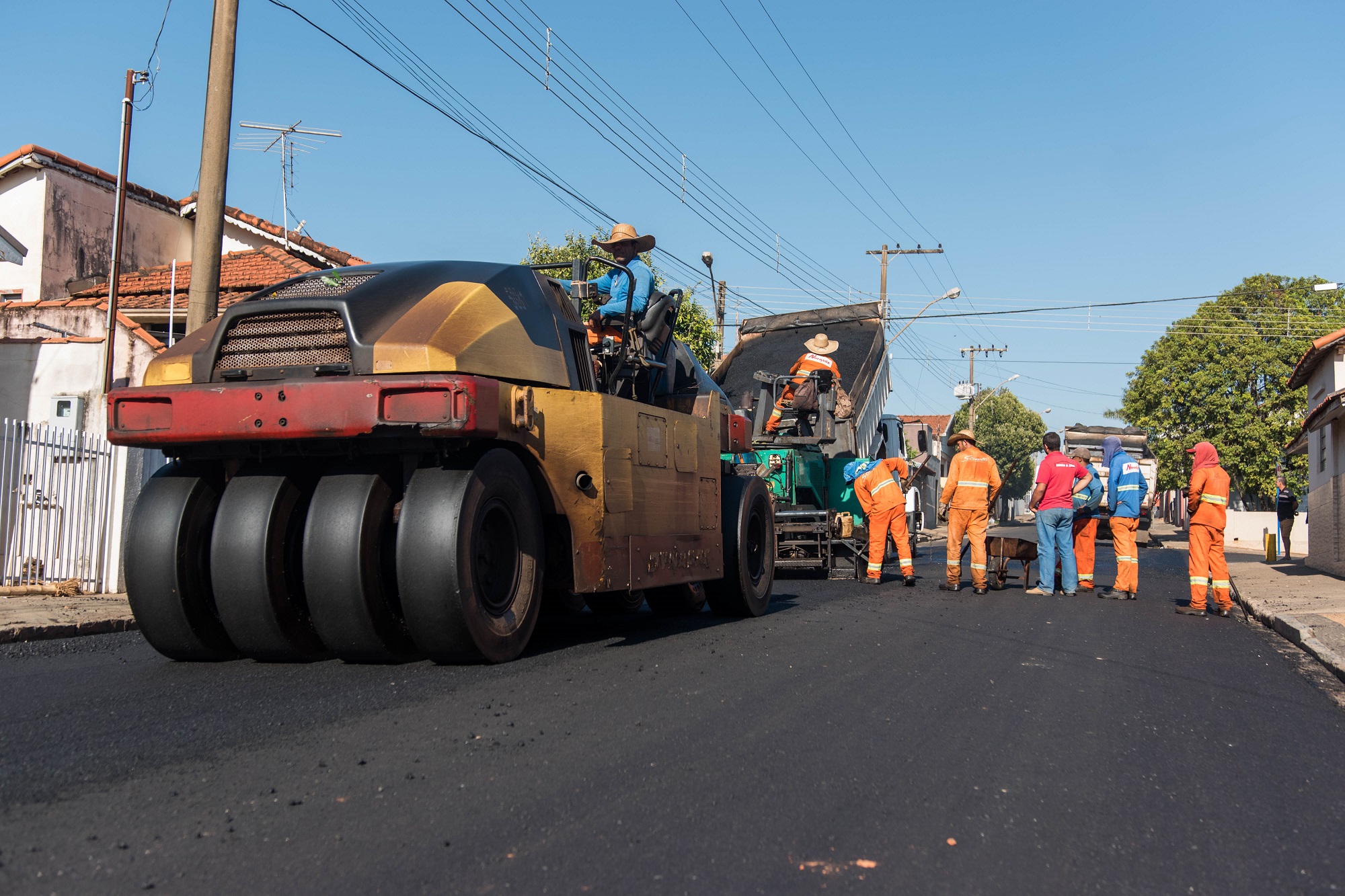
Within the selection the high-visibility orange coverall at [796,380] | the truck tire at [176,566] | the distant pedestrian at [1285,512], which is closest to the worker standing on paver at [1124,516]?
the high-visibility orange coverall at [796,380]

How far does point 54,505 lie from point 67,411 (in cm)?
550

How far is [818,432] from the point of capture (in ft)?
45.5

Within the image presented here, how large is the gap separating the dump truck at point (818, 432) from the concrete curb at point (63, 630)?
15.4 ft

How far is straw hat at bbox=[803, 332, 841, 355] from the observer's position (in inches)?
635

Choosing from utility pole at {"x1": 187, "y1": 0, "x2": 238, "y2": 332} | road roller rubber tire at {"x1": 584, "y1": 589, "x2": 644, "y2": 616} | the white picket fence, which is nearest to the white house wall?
the white picket fence

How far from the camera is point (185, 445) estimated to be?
5.47 meters

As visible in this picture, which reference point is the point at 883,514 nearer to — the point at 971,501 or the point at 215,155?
the point at 971,501

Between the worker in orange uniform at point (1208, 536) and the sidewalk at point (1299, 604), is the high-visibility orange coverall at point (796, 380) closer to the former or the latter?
the worker in orange uniform at point (1208, 536)

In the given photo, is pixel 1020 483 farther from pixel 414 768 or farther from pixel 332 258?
pixel 414 768

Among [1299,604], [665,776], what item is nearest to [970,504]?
[1299,604]

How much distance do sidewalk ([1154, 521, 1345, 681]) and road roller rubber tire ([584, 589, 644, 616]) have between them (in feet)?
14.5

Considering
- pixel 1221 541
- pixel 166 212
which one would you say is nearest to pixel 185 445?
pixel 1221 541

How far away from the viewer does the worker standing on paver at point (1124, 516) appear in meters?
11.4

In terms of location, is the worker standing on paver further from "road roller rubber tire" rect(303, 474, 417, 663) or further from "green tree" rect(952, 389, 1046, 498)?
"green tree" rect(952, 389, 1046, 498)
